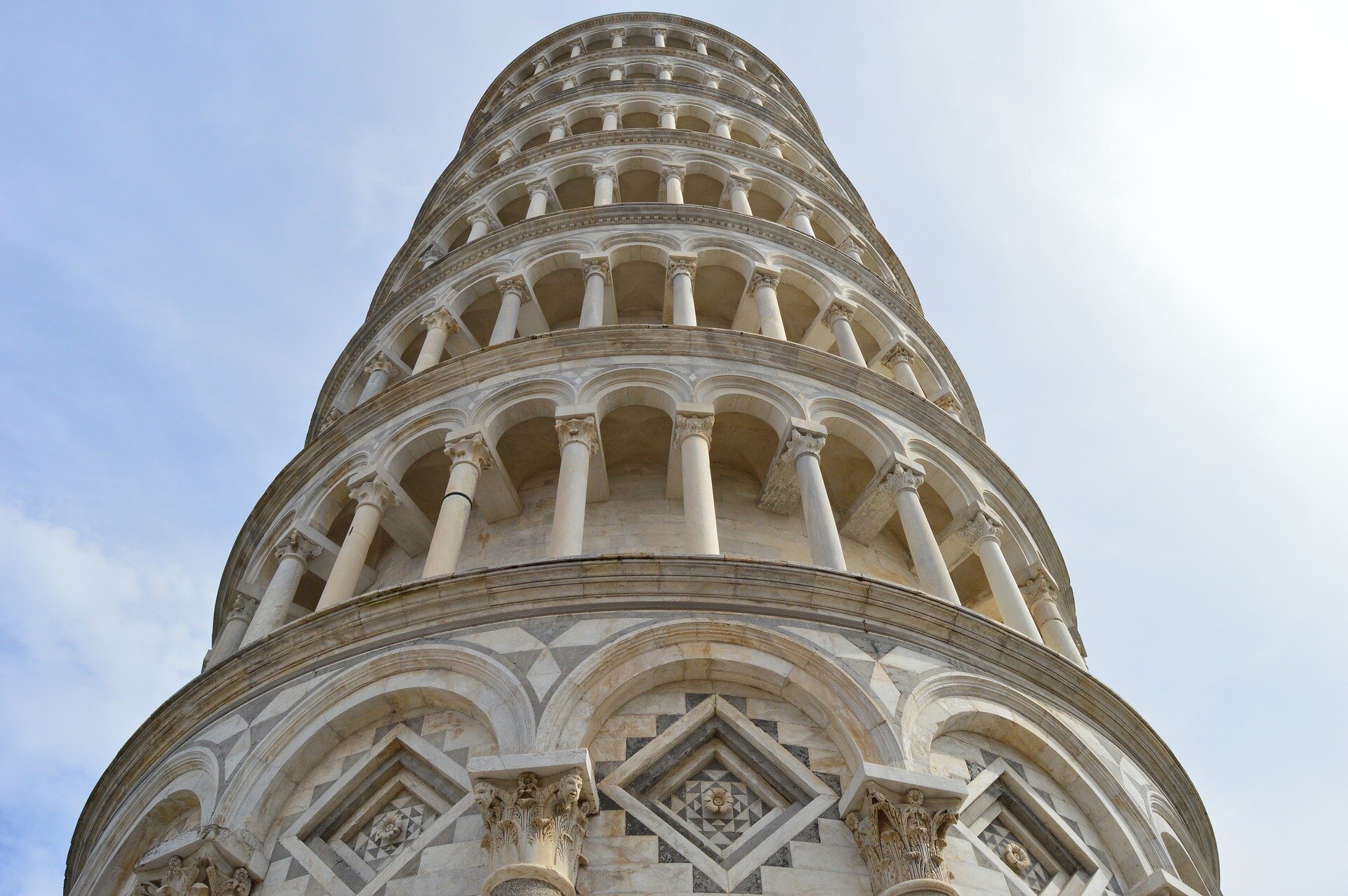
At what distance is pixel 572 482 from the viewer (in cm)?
1184

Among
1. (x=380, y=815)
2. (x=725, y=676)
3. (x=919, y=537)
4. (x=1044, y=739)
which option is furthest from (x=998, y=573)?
(x=380, y=815)

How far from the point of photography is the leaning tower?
8234 millimetres

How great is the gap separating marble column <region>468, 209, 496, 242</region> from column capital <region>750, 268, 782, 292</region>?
5491 millimetres

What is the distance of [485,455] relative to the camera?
1302cm

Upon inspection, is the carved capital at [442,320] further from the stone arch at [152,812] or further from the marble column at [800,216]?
the stone arch at [152,812]

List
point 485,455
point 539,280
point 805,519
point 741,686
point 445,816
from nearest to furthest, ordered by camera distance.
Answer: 1. point 445,816
2. point 741,686
3. point 805,519
4. point 485,455
5. point 539,280

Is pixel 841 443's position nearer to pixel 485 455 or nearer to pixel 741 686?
pixel 485 455

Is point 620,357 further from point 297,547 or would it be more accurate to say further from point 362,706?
point 362,706

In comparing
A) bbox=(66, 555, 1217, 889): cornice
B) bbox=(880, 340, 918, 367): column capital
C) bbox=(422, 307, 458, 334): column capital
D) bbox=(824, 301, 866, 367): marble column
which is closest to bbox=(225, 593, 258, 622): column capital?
bbox=(66, 555, 1217, 889): cornice

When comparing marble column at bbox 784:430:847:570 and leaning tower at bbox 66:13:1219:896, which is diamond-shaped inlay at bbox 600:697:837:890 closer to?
leaning tower at bbox 66:13:1219:896

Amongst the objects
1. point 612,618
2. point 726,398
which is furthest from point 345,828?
point 726,398

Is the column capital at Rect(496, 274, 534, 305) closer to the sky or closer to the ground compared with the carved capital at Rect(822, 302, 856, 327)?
closer to the sky

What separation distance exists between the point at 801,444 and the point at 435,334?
6538 mm

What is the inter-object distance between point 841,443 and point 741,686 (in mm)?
5180
